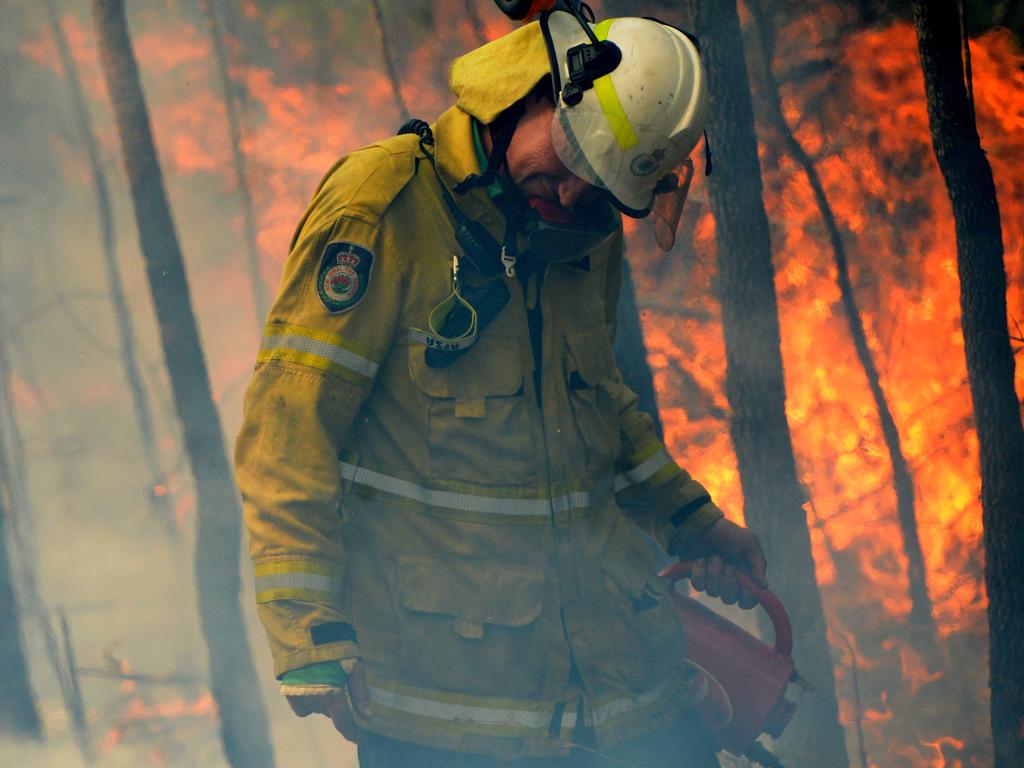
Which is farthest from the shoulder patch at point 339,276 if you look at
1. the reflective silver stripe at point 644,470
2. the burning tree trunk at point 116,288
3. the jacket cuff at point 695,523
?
the burning tree trunk at point 116,288

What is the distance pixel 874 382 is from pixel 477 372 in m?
2.71

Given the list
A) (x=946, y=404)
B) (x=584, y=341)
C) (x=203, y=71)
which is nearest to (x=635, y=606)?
(x=584, y=341)

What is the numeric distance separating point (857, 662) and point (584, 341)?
2.98m

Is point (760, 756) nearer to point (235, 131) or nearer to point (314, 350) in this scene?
point (314, 350)

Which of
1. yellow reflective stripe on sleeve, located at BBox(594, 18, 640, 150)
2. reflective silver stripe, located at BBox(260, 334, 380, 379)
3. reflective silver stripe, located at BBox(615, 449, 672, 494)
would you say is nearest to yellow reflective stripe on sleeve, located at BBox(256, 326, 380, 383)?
reflective silver stripe, located at BBox(260, 334, 380, 379)

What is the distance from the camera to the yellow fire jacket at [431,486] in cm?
205

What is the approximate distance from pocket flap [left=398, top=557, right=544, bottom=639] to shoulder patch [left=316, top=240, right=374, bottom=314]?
1.89 ft

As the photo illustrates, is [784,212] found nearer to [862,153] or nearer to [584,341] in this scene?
[862,153]

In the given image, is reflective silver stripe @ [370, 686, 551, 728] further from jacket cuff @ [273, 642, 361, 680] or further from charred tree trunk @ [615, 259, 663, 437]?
charred tree trunk @ [615, 259, 663, 437]

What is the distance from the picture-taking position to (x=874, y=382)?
4.40m

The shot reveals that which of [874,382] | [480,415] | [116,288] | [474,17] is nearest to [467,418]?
[480,415]

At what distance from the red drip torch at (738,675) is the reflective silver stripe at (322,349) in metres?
1.14

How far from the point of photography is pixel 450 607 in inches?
87.0

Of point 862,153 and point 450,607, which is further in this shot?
point 862,153
